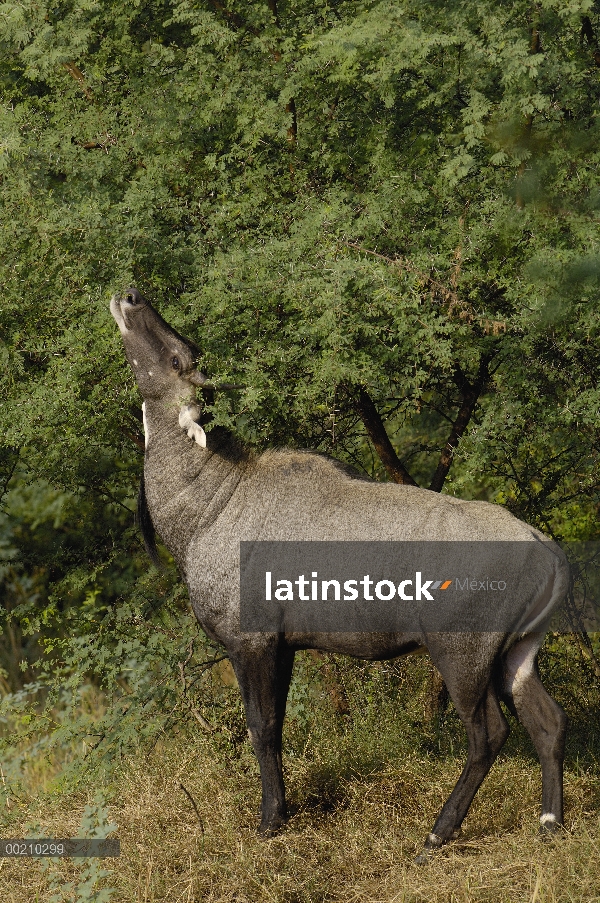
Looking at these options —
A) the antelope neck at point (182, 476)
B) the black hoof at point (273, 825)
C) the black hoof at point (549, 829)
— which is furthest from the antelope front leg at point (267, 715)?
the black hoof at point (549, 829)

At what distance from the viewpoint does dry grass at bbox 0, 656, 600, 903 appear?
5297mm

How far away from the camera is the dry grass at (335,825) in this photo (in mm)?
5297

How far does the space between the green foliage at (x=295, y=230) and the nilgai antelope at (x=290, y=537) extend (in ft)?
1.18

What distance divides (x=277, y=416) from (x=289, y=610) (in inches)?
55.5

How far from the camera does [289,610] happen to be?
6.01 meters

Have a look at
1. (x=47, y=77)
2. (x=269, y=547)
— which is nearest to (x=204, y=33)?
(x=47, y=77)

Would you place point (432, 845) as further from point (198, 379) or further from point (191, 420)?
point (198, 379)

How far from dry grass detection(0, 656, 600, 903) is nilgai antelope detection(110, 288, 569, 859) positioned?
0.27 metres

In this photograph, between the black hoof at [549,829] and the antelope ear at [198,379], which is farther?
the antelope ear at [198,379]

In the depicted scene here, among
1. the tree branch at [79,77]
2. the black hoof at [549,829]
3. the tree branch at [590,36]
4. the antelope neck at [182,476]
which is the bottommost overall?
the black hoof at [549,829]

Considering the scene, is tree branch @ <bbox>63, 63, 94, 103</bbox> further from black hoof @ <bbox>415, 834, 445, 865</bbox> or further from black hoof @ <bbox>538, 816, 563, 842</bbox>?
black hoof @ <bbox>538, 816, 563, 842</bbox>

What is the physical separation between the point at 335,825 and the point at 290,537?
5.30ft

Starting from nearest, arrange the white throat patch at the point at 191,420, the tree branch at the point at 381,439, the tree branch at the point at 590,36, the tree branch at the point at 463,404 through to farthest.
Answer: the white throat patch at the point at 191,420, the tree branch at the point at 590,36, the tree branch at the point at 463,404, the tree branch at the point at 381,439

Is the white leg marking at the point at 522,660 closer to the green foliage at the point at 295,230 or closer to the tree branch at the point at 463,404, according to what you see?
the green foliage at the point at 295,230
